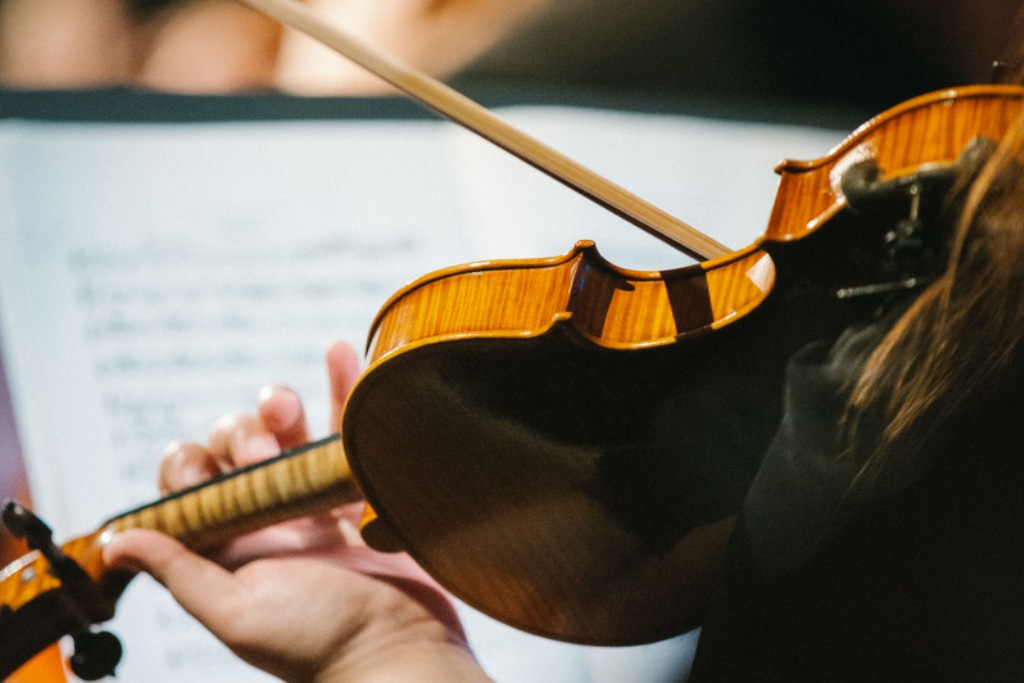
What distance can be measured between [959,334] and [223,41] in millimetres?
1354

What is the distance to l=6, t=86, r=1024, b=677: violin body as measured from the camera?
0.55 m

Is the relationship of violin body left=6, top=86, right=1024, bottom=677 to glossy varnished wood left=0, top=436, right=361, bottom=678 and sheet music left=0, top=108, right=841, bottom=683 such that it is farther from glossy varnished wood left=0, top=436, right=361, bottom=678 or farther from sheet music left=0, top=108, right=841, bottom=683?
sheet music left=0, top=108, right=841, bottom=683

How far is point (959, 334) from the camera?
0.54m

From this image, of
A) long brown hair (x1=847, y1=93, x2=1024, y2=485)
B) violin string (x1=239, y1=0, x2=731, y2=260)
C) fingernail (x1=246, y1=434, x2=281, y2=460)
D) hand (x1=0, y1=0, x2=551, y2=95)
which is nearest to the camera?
long brown hair (x1=847, y1=93, x2=1024, y2=485)

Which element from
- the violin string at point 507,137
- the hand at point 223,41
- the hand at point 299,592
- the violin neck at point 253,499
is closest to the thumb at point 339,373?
the hand at point 299,592

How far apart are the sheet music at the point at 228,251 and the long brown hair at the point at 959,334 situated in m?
0.58

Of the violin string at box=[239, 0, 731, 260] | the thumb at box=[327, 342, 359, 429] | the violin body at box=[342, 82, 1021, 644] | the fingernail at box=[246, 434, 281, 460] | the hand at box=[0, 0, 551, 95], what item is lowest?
the fingernail at box=[246, 434, 281, 460]

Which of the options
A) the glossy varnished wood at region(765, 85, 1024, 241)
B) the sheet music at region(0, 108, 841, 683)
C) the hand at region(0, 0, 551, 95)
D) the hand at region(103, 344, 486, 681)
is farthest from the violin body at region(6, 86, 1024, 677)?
the hand at region(0, 0, 551, 95)

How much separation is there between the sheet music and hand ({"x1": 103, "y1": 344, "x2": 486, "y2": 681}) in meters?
0.12

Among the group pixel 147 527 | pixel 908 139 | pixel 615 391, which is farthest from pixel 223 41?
pixel 908 139

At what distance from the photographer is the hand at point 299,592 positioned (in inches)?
35.6

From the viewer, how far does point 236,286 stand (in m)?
1.21

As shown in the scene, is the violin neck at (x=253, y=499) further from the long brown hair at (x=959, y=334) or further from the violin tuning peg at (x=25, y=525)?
the long brown hair at (x=959, y=334)

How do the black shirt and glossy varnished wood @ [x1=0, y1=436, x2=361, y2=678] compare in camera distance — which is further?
glossy varnished wood @ [x1=0, y1=436, x2=361, y2=678]
